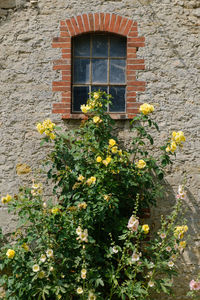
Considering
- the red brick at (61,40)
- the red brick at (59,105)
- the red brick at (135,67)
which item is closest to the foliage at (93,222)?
the red brick at (59,105)

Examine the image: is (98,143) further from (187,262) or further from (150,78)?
(187,262)

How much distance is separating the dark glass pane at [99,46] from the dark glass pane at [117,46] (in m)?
0.08

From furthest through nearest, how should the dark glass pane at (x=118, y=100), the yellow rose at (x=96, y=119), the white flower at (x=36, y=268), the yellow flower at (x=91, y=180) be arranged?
the dark glass pane at (x=118, y=100)
the yellow rose at (x=96, y=119)
the yellow flower at (x=91, y=180)
the white flower at (x=36, y=268)

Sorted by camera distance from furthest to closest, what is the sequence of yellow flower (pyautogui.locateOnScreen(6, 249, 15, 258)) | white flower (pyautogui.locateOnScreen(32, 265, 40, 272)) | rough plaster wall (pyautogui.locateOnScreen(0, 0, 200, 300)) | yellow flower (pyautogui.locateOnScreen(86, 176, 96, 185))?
rough plaster wall (pyautogui.locateOnScreen(0, 0, 200, 300))
yellow flower (pyautogui.locateOnScreen(86, 176, 96, 185))
yellow flower (pyautogui.locateOnScreen(6, 249, 15, 258))
white flower (pyautogui.locateOnScreen(32, 265, 40, 272))

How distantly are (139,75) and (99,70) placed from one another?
1.84 ft

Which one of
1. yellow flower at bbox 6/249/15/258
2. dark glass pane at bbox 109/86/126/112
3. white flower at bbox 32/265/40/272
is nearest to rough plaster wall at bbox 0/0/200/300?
dark glass pane at bbox 109/86/126/112

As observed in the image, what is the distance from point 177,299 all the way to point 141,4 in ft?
12.3

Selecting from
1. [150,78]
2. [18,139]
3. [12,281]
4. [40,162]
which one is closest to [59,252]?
[12,281]

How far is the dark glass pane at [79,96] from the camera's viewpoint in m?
4.48

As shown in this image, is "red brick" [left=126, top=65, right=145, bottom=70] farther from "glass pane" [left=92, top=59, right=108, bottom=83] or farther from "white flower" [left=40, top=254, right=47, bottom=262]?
"white flower" [left=40, top=254, right=47, bottom=262]

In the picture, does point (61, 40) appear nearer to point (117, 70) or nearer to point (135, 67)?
point (117, 70)

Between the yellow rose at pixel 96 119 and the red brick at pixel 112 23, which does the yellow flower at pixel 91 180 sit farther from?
the red brick at pixel 112 23

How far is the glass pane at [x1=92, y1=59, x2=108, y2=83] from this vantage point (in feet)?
14.8

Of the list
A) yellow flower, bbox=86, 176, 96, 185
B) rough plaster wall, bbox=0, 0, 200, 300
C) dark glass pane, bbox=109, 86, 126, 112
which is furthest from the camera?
dark glass pane, bbox=109, 86, 126, 112
